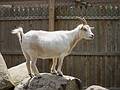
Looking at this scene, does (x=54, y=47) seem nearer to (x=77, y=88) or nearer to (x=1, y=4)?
(x=77, y=88)

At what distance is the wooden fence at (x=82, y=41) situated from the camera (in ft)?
30.7

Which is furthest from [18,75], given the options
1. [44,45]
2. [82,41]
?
[82,41]

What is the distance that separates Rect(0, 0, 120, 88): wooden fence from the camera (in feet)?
30.7

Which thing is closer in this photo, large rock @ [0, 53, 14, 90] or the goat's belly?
the goat's belly

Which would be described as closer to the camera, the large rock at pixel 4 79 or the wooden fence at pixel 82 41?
the large rock at pixel 4 79

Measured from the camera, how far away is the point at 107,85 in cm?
939

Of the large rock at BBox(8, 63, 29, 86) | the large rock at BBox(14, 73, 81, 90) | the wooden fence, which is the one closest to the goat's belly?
the large rock at BBox(14, 73, 81, 90)

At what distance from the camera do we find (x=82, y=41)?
30.9 feet

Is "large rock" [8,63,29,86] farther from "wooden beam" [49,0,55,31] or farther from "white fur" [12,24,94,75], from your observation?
"wooden beam" [49,0,55,31]

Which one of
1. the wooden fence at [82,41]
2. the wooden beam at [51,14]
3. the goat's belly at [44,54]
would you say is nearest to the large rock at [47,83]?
the goat's belly at [44,54]

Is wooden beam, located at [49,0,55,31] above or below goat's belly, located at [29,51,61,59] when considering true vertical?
above

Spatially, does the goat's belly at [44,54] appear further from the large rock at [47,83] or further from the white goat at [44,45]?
the large rock at [47,83]

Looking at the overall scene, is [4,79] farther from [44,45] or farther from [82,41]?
[82,41]

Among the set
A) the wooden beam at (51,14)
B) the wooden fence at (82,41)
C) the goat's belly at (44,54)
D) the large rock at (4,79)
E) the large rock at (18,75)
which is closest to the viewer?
the goat's belly at (44,54)
